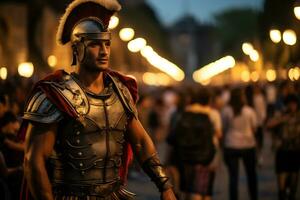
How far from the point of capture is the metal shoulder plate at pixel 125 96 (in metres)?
5.99

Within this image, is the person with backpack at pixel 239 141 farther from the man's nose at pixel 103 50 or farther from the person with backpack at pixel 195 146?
the man's nose at pixel 103 50

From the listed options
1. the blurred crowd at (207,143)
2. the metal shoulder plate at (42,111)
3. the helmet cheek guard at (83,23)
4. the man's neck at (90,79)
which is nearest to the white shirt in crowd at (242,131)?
the blurred crowd at (207,143)

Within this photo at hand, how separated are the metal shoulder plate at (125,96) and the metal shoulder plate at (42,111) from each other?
58cm

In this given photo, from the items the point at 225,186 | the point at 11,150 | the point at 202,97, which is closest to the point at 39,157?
the point at 11,150

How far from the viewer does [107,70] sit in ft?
20.0

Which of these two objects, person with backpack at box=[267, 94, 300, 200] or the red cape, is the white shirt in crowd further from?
the red cape

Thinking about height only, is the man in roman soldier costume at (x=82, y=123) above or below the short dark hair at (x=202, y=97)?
below

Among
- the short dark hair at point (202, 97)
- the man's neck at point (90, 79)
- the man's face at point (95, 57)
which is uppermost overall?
the short dark hair at point (202, 97)

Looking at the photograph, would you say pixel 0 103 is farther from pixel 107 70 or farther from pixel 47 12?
pixel 47 12

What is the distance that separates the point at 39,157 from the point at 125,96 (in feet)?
2.90

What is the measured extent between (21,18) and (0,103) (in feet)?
78.9

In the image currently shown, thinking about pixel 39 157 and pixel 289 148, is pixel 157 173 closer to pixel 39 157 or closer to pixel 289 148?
pixel 39 157

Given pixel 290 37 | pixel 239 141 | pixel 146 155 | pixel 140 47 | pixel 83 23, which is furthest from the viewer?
pixel 140 47

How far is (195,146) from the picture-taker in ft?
34.6
